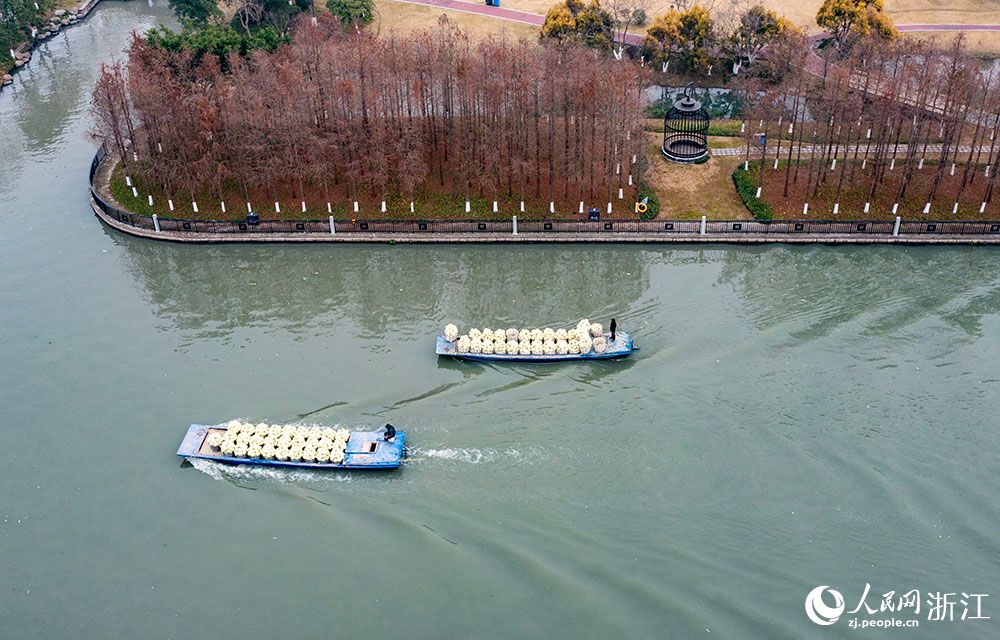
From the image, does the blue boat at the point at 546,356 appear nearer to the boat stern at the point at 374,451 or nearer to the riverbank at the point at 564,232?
the boat stern at the point at 374,451

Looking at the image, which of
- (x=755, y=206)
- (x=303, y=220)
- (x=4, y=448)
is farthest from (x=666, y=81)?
(x=4, y=448)

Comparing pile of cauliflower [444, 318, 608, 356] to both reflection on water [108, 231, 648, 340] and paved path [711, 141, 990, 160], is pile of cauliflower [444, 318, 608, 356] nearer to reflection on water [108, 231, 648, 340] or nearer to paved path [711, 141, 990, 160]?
reflection on water [108, 231, 648, 340]

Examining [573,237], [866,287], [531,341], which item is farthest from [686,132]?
[531,341]

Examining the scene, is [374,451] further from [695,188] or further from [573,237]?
[695,188]

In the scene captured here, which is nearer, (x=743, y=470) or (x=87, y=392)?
(x=743, y=470)

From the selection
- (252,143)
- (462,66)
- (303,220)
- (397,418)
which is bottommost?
(397,418)

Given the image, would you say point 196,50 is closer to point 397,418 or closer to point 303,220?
point 303,220

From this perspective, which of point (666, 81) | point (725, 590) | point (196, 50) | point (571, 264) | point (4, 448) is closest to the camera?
point (725, 590)
